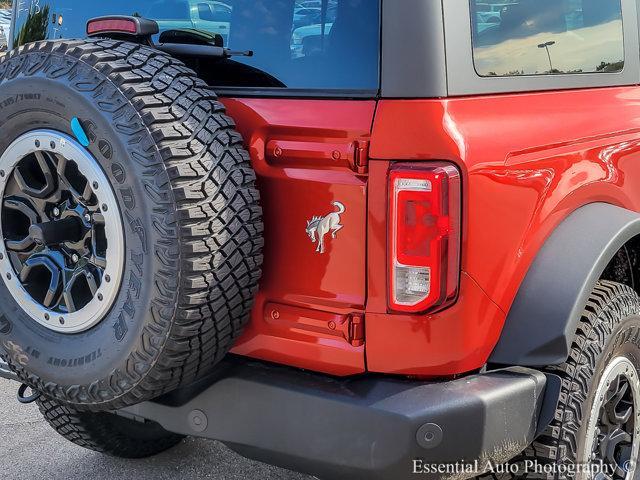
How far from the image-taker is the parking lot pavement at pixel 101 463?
2859 mm

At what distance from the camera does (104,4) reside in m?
2.35

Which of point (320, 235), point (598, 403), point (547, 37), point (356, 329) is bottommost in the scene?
point (598, 403)

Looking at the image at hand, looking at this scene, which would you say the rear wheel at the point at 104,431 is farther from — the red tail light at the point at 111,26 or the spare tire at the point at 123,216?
the red tail light at the point at 111,26

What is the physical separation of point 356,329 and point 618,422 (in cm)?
105

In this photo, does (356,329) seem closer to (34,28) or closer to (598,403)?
A: (598,403)

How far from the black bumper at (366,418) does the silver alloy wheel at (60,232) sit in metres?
0.40

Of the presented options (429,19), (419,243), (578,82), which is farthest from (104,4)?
(578,82)

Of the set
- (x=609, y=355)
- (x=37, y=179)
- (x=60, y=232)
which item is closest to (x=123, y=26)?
(x=37, y=179)

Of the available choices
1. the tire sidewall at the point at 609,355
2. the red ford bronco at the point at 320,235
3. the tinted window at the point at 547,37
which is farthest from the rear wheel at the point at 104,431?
the tinted window at the point at 547,37

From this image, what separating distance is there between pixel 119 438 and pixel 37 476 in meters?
0.34

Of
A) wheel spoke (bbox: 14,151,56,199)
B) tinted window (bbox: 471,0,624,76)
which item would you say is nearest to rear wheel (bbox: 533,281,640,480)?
tinted window (bbox: 471,0,624,76)

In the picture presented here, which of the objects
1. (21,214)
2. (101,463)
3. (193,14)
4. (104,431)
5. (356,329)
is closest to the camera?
(356,329)

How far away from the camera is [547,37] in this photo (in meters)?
2.17

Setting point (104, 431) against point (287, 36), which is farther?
point (104, 431)
